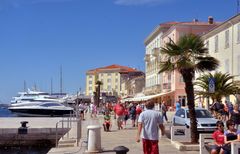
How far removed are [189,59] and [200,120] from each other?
24.2ft

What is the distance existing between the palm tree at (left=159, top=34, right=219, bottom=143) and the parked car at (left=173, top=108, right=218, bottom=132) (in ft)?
19.7

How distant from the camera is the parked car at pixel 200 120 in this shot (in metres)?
25.7

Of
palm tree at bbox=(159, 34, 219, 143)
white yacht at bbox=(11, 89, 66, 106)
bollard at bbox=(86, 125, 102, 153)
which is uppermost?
palm tree at bbox=(159, 34, 219, 143)

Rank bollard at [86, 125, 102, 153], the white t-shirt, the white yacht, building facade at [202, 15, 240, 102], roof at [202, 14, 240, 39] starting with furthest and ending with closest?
the white yacht < building facade at [202, 15, 240, 102] < roof at [202, 14, 240, 39] < bollard at [86, 125, 102, 153] < the white t-shirt

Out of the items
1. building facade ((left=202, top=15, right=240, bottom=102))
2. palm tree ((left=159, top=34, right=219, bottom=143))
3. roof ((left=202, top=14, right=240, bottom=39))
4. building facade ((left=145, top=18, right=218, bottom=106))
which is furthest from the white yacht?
palm tree ((left=159, top=34, right=219, bottom=143))

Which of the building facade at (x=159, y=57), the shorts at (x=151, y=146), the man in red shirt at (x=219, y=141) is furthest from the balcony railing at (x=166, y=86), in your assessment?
the shorts at (x=151, y=146)

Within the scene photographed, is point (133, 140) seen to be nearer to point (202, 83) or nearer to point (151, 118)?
point (151, 118)

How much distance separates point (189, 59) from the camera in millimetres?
19594

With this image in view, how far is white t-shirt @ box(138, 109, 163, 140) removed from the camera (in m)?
12.8

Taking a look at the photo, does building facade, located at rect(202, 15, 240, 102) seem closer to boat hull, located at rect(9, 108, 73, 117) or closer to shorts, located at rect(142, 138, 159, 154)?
boat hull, located at rect(9, 108, 73, 117)

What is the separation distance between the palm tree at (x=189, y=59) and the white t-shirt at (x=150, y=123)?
679 cm

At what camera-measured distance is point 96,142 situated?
1808 centimetres

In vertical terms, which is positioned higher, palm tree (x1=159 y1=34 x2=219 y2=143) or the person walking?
palm tree (x1=159 y1=34 x2=219 y2=143)

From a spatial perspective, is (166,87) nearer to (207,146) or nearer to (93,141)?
(93,141)
